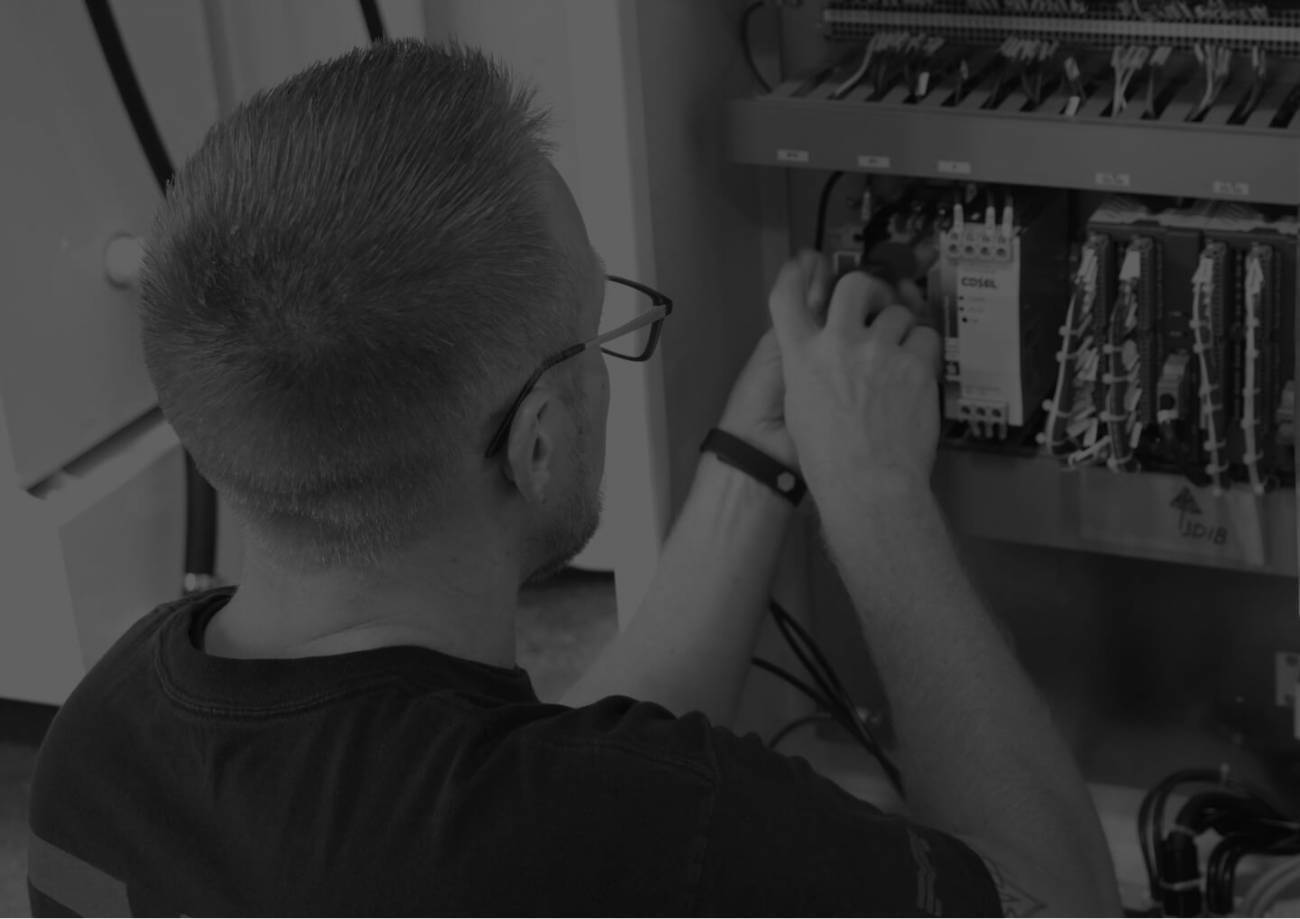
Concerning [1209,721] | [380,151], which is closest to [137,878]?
[380,151]

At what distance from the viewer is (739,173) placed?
1770 millimetres

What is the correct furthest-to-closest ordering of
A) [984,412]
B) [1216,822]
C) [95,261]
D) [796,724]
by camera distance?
1. [95,261]
2. [796,724]
3. [1216,822]
4. [984,412]

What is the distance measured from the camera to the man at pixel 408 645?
102 cm

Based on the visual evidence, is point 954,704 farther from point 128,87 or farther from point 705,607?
point 128,87

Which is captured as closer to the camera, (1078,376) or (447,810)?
(447,810)

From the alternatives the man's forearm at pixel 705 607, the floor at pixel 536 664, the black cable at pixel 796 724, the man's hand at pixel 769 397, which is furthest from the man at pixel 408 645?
the floor at pixel 536 664

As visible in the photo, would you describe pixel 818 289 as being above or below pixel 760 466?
above

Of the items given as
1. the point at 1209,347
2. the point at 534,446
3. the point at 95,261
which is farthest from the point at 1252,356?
the point at 95,261

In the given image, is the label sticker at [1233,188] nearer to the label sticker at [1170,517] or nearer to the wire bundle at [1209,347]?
the wire bundle at [1209,347]

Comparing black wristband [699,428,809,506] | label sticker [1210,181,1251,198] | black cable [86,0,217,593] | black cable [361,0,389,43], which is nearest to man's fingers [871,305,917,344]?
black wristband [699,428,809,506]

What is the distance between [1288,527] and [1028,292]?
294 millimetres

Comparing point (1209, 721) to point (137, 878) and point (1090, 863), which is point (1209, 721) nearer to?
point (1090, 863)

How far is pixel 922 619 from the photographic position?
1.33m

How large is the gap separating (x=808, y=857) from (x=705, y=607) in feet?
1.46
